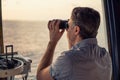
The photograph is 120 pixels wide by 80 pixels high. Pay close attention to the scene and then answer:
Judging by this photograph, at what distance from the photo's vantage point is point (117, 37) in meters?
2.54

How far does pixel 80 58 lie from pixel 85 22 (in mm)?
199

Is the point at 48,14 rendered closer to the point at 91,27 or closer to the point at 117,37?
the point at 117,37

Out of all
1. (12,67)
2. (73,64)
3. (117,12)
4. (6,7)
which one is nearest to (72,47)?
(73,64)

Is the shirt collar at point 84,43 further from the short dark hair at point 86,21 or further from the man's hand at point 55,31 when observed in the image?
the man's hand at point 55,31

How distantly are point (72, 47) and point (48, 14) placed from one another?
83 cm

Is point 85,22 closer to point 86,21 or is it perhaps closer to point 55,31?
point 86,21

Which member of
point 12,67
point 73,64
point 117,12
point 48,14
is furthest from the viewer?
point 117,12

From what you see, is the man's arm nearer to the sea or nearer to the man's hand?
the man's hand

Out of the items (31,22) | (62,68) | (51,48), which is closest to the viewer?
(62,68)

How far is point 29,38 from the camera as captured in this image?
2309mm

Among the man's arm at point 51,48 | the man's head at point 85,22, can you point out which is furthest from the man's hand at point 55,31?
the man's head at point 85,22

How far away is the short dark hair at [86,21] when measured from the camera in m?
1.51

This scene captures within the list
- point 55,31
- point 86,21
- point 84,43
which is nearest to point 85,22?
point 86,21

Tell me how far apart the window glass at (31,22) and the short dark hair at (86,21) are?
0.63 metres
